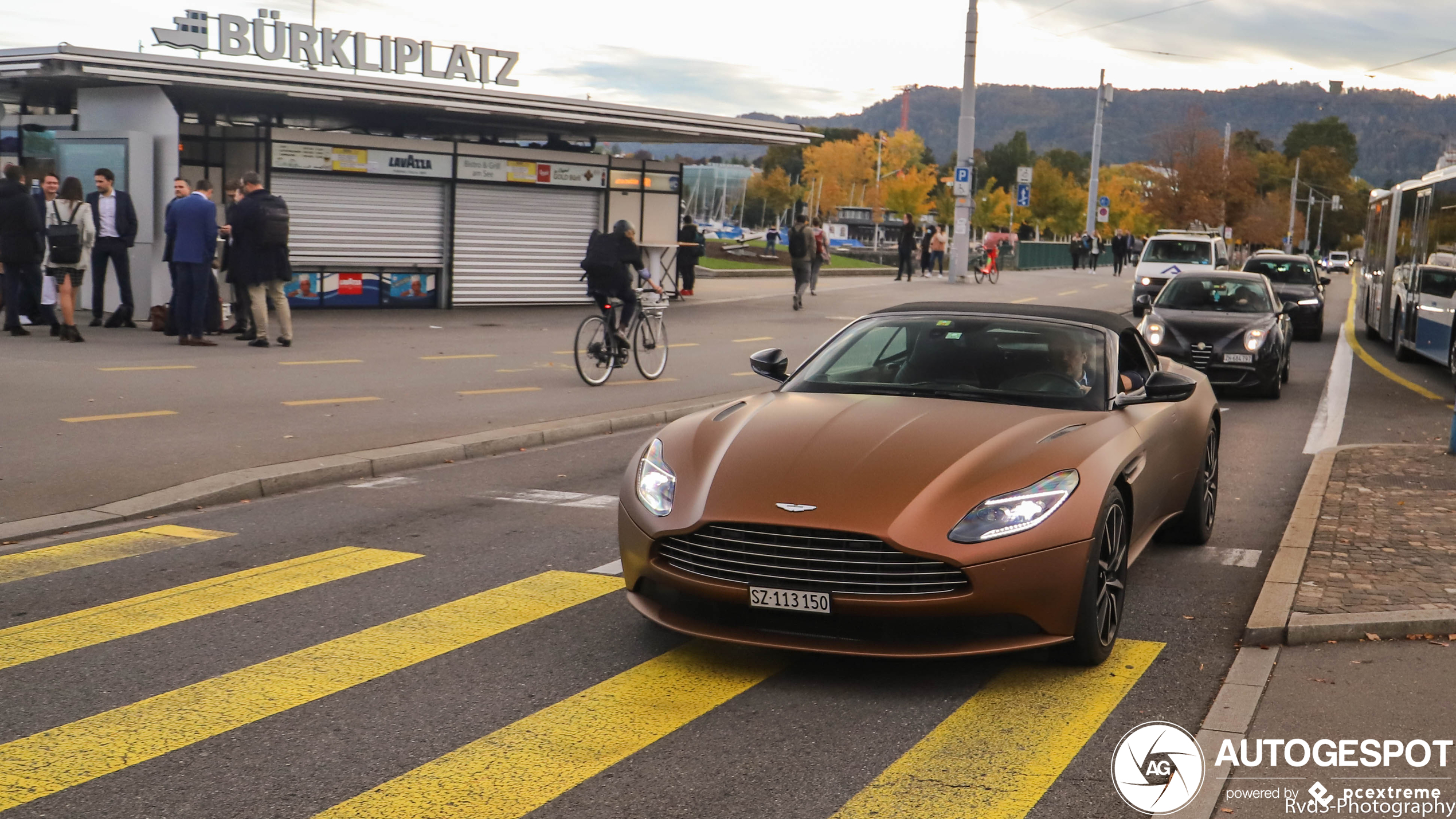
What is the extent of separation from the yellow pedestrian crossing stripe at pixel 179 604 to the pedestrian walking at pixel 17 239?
11084 millimetres

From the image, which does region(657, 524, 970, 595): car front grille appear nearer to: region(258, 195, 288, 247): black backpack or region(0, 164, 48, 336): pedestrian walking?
region(258, 195, 288, 247): black backpack

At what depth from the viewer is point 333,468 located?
9.68 meters

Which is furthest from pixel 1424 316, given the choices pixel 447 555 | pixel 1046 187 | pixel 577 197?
pixel 1046 187

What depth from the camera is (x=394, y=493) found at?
30.5ft

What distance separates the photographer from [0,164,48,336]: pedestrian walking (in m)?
16.3

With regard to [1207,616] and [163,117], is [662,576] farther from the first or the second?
[163,117]

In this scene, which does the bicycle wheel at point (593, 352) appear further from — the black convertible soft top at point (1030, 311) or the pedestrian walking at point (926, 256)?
the pedestrian walking at point (926, 256)

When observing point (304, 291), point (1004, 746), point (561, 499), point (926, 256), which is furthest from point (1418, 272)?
point (926, 256)

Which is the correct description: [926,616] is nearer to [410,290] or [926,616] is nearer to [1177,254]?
[410,290]

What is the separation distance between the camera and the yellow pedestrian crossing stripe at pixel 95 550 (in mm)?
6945

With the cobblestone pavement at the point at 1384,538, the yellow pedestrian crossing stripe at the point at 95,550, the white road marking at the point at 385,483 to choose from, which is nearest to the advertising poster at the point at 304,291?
the white road marking at the point at 385,483

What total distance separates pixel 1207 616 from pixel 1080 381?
121 centimetres

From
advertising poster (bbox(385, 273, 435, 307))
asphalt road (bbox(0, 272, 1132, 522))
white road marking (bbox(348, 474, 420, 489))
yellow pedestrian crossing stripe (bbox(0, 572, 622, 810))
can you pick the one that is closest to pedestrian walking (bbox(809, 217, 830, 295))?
asphalt road (bbox(0, 272, 1132, 522))

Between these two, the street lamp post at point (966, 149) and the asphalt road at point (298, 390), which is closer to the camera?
the asphalt road at point (298, 390)
